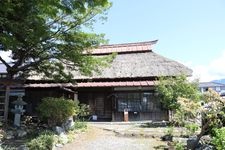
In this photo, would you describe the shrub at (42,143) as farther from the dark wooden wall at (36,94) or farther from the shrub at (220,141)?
the dark wooden wall at (36,94)

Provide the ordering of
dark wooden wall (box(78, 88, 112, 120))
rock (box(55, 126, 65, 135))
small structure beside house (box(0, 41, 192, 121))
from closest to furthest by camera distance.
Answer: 1. rock (box(55, 126, 65, 135))
2. small structure beside house (box(0, 41, 192, 121))
3. dark wooden wall (box(78, 88, 112, 120))

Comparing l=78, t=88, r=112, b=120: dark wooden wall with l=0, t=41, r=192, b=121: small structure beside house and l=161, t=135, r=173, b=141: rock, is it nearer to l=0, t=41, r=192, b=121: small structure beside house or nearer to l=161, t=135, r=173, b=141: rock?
l=0, t=41, r=192, b=121: small structure beside house

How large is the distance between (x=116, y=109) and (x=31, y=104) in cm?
678

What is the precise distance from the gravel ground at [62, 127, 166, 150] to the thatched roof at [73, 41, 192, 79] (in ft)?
28.1

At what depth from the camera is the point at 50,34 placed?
1527cm

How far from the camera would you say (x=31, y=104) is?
84.1ft

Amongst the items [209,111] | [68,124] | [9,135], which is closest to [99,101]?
[68,124]

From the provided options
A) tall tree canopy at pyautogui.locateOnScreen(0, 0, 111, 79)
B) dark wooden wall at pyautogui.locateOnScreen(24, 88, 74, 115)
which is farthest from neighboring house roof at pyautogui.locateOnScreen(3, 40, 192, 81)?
tall tree canopy at pyautogui.locateOnScreen(0, 0, 111, 79)

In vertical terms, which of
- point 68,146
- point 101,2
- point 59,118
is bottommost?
point 68,146

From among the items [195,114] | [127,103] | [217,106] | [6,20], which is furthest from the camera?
[127,103]

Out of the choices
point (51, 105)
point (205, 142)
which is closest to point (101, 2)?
point (51, 105)

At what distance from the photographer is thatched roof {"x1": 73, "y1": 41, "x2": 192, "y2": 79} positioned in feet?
84.1

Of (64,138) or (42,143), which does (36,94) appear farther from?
(42,143)

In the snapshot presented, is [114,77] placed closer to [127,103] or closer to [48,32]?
[127,103]
